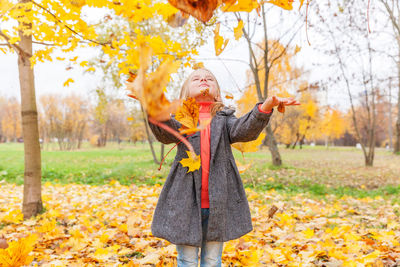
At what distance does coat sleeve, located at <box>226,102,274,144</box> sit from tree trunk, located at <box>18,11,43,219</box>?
295 centimetres

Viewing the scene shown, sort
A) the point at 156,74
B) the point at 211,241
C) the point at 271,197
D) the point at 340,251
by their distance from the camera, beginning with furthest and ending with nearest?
1. the point at 271,197
2. the point at 340,251
3. the point at 211,241
4. the point at 156,74

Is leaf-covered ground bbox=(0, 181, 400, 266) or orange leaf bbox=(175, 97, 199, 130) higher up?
orange leaf bbox=(175, 97, 199, 130)

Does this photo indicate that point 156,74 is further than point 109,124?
No

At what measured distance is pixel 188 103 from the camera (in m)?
1.10

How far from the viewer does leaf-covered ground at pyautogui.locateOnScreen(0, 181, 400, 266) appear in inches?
87.1

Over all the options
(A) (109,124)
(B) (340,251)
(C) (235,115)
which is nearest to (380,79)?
(B) (340,251)

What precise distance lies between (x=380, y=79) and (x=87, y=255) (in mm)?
9840

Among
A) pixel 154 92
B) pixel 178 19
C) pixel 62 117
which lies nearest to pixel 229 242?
pixel 178 19

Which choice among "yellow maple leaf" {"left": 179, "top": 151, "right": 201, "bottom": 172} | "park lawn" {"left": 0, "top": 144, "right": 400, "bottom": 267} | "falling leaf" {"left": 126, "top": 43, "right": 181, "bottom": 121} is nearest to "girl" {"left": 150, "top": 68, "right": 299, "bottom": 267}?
"yellow maple leaf" {"left": 179, "top": 151, "right": 201, "bottom": 172}

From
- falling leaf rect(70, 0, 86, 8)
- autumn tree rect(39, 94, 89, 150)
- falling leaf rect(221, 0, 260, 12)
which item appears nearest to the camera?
falling leaf rect(221, 0, 260, 12)

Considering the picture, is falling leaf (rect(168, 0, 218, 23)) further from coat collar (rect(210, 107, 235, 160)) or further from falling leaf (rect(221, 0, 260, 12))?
coat collar (rect(210, 107, 235, 160))

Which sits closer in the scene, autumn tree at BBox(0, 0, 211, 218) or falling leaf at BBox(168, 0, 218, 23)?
falling leaf at BBox(168, 0, 218, 23)

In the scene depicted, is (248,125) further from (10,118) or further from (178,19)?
(10,118)

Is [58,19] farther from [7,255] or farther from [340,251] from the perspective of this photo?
[340,251]
